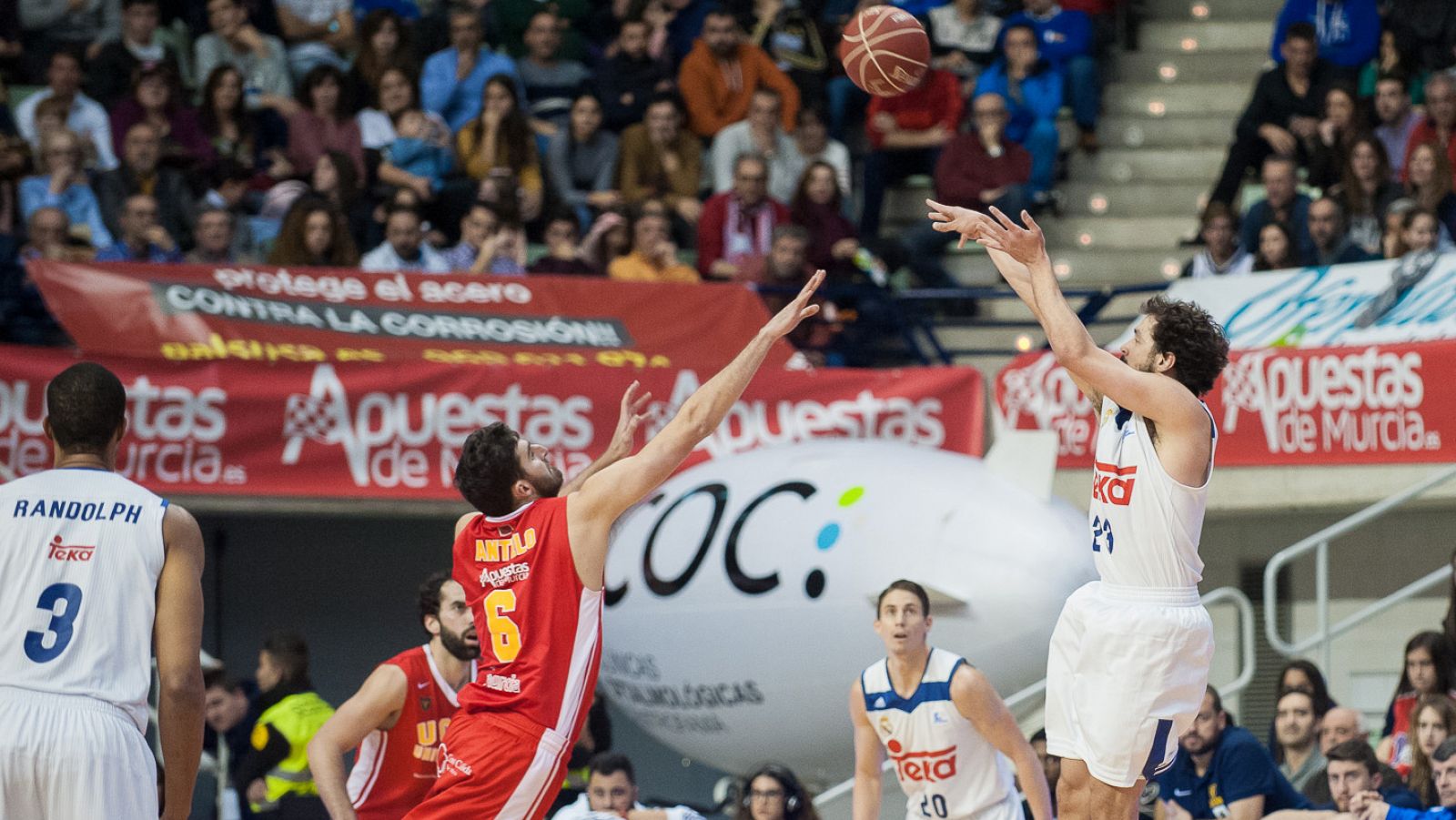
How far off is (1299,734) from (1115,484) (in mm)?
4009

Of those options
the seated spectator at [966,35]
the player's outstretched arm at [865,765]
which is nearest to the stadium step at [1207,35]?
the seated spectator at [966,35]

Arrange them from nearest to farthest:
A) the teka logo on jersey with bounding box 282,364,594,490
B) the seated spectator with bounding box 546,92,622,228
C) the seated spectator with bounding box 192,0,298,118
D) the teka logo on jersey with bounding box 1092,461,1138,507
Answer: the teka logo on jersey with bounding box 1092,461,1138,507
the teka logo on jersey with bounding box 282,364,594,490
the seated spectator with bounding box 546,92,622,228
the seated spectator with bounding box 192,0,298,118

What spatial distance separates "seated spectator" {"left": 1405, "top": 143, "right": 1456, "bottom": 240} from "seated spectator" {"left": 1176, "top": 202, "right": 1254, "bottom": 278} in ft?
3.68

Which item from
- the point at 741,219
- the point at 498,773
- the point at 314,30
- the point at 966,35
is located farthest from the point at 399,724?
the point at 966,35

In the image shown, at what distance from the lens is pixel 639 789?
50.4ft

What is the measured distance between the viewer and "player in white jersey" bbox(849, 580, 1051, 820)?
8.20 m

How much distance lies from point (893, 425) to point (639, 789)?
3965 mm

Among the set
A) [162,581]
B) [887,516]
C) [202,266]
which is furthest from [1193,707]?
[202,266]

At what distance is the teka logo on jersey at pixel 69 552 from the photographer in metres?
5.54

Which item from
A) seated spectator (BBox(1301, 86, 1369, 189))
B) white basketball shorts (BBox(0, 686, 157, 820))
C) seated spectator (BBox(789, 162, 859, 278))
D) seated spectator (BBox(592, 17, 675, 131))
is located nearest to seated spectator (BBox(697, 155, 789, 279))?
seated spectator (BBox(789, 162, 859, 278))

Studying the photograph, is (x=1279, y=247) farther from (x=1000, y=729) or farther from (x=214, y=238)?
(x=214, y=238)

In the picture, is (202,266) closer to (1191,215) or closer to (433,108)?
(433,108)

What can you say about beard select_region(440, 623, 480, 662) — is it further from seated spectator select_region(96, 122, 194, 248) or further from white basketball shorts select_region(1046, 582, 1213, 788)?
seated spectator select_region(96, 122, 194, 248)

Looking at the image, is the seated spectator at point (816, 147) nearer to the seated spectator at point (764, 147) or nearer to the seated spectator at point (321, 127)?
the seated spectator at point (764, 147)
